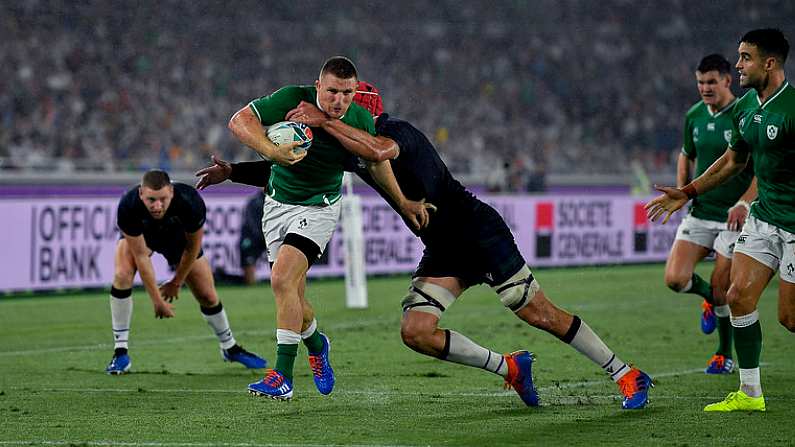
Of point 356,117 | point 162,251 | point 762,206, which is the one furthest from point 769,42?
point 162,251

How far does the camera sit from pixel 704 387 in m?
8.95

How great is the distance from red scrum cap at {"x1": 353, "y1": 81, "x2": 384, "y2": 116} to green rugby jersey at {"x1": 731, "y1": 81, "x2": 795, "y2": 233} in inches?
93.7

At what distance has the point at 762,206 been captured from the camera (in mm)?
7910

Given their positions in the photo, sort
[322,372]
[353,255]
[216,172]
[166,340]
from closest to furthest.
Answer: [322,372], [216,172], [166,340], [353,255]

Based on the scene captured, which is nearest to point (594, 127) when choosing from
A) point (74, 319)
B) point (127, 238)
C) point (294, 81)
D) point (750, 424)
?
point (294, 81)

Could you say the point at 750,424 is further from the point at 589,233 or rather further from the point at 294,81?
the point at 294,81

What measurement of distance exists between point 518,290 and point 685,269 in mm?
3336

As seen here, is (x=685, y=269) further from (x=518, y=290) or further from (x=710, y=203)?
A: (x=518, y=290)

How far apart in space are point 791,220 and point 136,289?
1299 cm

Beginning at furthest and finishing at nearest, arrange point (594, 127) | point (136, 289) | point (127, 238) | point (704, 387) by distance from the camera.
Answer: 1. point (594, 127)
2. point (136, 289)
3. point (127, 238)
4. point (704, 387)

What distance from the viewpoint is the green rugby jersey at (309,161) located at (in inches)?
311

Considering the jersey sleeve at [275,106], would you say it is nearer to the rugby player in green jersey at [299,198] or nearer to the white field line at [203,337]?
the rugby player in green jersey at [299,198]

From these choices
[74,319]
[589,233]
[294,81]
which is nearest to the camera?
[74,319]

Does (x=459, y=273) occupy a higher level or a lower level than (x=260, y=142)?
lower
